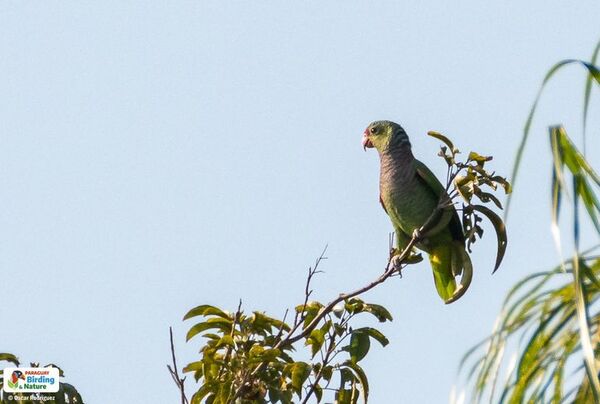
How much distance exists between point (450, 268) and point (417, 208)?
17.6 inches

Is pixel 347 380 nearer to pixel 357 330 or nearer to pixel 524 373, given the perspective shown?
pixel 357 330

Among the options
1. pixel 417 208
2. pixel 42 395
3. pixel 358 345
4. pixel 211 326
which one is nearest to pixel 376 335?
pixel 358 345

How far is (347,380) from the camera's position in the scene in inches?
191

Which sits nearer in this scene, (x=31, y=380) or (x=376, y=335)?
(x=31, y=380)

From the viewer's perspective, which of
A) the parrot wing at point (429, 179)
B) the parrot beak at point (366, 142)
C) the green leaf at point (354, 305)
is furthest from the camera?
the parrot beak at point (366, 142)

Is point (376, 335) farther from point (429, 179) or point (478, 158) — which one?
point (429, 179)

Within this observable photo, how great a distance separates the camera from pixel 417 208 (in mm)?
6934

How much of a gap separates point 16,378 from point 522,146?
8.91 feet

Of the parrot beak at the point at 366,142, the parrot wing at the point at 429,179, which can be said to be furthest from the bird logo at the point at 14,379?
the parrot beak at the point at 366,142

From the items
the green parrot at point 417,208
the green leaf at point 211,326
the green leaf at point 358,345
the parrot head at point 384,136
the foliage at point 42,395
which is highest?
the parrot head at point 384,136

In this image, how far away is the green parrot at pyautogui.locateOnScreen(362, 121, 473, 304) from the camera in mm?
6113

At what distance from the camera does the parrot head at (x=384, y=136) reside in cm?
769

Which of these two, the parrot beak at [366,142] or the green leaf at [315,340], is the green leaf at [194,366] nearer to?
the green leaf at [315,340]

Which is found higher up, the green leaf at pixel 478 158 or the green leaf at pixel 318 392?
the green leaf at pixel 478 158
